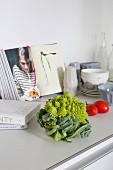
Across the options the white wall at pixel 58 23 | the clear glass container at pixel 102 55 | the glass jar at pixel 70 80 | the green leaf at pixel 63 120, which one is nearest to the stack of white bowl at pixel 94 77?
the glass jar at pixel 70 80

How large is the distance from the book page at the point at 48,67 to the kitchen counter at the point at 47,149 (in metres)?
0.40

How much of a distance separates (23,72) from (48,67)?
170 mm

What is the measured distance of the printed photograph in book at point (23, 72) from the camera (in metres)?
1.34

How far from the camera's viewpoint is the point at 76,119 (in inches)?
37.8

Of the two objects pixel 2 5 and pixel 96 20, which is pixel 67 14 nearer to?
pixel 96 20

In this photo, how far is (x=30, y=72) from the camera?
1396 millimetres

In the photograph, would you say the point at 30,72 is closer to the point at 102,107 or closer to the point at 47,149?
the point at 102,107

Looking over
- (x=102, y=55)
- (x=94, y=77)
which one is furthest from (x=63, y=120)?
(x=102, y=55)

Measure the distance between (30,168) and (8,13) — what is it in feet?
2.74

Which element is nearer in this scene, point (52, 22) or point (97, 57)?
point (52, 22)

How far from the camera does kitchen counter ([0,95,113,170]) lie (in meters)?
0.82

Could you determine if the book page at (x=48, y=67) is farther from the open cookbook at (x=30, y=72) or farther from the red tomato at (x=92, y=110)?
the red tomato at (x=92, y=110)

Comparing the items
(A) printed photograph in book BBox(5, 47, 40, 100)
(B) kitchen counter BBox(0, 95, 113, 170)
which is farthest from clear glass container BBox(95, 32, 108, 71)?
(B) kitchen counter BBox(0, 95, 113, 170)

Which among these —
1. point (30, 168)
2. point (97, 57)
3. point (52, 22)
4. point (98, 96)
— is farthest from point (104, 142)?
point (97, 57)
